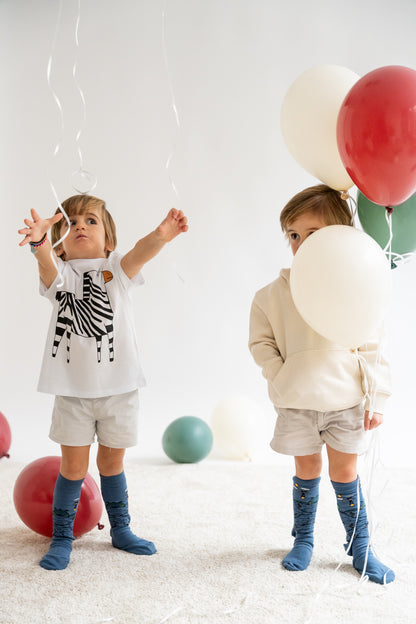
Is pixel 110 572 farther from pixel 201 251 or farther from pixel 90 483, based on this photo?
pixel 201 251

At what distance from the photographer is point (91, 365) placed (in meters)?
1.66

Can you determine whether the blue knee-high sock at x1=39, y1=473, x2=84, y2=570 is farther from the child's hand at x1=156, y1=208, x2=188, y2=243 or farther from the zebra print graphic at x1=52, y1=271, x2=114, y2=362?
the child's hand at x1=156, y1=208, x2=188, y2=243

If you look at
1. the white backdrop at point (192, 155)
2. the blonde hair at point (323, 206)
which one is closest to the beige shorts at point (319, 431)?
the blonde hair at point (323, 206)

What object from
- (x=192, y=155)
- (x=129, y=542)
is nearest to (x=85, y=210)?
(x=129, y=542)

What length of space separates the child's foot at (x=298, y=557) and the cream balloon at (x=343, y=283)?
57cm

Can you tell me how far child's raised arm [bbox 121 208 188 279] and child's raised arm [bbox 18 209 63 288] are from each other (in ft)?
0.67

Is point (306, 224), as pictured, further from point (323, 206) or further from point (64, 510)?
point (64, 510)

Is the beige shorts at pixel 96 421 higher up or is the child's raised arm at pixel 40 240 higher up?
the child's raised arm at pixel 40 240

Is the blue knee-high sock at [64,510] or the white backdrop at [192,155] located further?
the white backdrop at [192,155]

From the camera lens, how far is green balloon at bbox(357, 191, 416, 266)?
1.45 meters

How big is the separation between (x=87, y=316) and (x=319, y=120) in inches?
29.8

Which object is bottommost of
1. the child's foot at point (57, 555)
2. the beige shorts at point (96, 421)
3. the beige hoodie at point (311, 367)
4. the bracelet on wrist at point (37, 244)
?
the child's foot at point (57, 555)

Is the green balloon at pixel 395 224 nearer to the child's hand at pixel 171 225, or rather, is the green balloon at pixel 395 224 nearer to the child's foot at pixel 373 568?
the child's hand at pixel 171 225

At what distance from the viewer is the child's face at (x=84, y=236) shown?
175 centimetres
